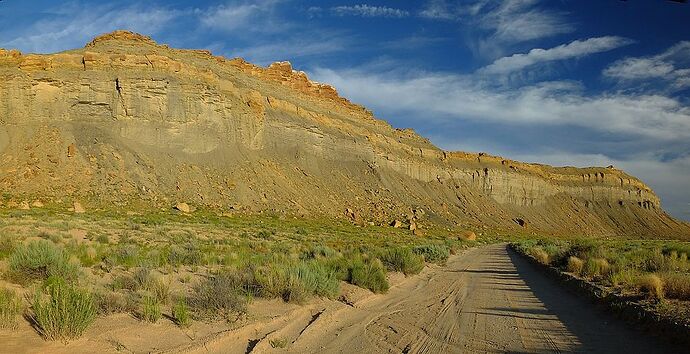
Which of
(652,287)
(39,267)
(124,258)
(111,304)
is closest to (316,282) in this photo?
(111,304)

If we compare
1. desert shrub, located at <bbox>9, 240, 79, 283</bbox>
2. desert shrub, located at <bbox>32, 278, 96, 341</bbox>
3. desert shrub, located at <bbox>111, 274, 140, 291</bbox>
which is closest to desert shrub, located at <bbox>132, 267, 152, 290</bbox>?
desert shrub, located at <bbox>111, 274, 140, 291</bbox>

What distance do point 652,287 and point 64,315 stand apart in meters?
11.5

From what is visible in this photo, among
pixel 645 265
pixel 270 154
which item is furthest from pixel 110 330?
pixel 270 154

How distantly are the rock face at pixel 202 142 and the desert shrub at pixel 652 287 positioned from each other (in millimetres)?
41492

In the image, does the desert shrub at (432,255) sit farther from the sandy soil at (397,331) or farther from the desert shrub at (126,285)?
the desert shrub at (126,285)

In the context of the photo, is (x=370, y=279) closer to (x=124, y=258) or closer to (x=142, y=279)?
(x=142, y=279)

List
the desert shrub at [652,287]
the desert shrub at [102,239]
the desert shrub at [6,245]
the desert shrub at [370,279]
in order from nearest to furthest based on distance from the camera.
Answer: the desert shrub at [652,287]
the desert shrub at [370,279]
the desert shrub at [6,245]
the desert shrub at [102,239]

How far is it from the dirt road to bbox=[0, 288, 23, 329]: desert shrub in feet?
8.12

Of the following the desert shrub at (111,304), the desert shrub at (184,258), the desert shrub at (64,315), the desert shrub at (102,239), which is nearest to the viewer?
the desert shrub at (64,315)

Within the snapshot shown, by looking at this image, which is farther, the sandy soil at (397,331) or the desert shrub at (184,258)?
the desert shrub at (184,258)

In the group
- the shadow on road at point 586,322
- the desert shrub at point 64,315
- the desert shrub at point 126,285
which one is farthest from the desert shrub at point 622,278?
the desert shrub at point 64,315

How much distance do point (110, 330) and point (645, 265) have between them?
16.8 m

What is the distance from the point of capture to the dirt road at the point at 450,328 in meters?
7.20

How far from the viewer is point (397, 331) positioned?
843 cm
